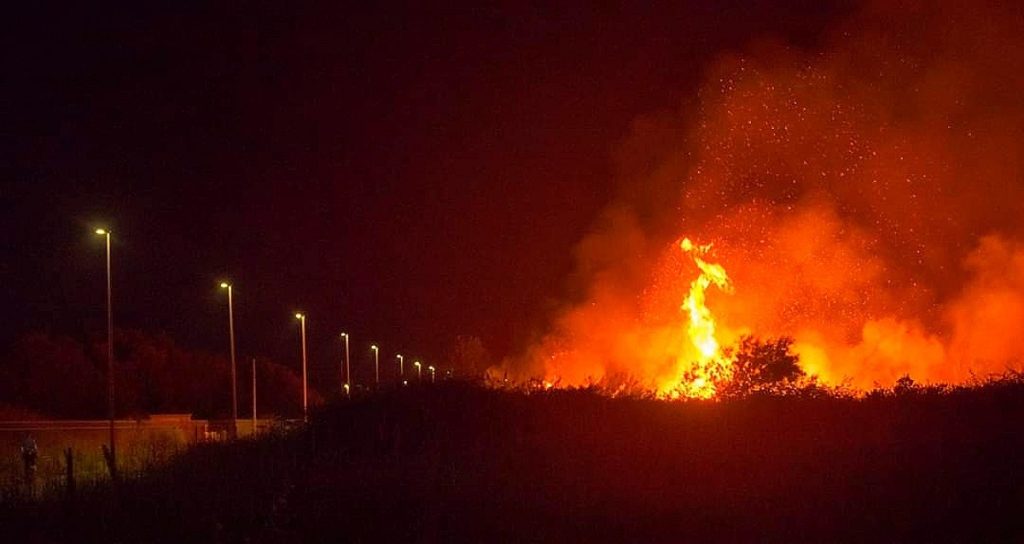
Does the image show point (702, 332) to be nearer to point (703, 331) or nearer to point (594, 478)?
point (703, 331)

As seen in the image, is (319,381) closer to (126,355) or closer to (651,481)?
(126,355)

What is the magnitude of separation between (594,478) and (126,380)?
50.3 meters

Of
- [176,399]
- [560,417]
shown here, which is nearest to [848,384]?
[560,417]

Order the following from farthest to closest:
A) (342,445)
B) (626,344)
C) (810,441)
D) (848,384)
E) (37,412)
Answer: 1. (37,412)
2. (626,344)
3. (848,384)
4. (342,445)
5. (810,441)

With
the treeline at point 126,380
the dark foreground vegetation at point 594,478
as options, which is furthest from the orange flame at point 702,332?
the treeline at point 126,380

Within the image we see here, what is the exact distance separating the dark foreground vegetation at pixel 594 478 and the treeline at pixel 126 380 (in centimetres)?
2189

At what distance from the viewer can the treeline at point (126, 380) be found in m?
54.6

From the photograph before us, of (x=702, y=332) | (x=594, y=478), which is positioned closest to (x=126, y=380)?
(x=702, y=332)

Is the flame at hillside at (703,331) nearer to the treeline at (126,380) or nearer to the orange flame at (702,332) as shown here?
the orange flame at (702,332)

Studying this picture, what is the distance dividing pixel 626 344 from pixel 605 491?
31161 millimetres

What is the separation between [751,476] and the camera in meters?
17.9

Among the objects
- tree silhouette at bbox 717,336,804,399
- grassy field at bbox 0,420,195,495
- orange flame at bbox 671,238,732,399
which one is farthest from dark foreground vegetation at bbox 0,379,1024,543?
orange flame at bbox 671,238,732,399

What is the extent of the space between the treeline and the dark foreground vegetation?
21887 mm

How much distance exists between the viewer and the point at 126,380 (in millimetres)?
63344
